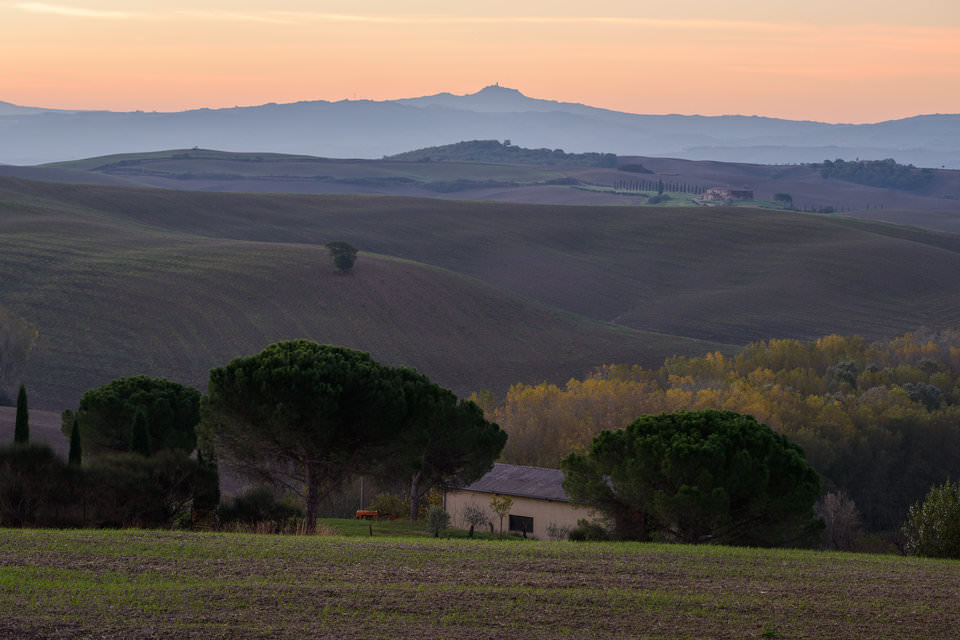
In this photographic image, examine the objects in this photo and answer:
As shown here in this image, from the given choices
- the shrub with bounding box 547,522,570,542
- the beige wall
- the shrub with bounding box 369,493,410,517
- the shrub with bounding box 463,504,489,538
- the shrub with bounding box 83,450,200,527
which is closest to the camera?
the shrub with bounding box 83,450,200,527

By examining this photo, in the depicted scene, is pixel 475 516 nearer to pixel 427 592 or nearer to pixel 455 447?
pixel 455 447

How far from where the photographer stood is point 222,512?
78.3 ft

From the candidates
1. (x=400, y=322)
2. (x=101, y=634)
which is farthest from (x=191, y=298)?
(x=101, y=634)

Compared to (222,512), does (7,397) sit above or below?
below

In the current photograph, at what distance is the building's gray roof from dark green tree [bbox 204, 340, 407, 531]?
10174mm

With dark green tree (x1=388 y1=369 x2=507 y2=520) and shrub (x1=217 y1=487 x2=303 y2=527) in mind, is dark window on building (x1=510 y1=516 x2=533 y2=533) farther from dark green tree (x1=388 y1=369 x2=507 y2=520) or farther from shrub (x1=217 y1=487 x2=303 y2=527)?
shrub (x1=217 y1=487 x2=303 y2=527)

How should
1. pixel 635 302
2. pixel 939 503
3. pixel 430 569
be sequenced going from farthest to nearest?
pixel 635 302 → pixel 939 503 → pixel 430 569

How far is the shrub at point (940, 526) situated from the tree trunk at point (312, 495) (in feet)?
48.4

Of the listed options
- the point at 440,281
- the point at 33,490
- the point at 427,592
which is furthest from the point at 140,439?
the point at 440,281

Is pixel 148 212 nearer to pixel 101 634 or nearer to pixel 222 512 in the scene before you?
pixel 222 512

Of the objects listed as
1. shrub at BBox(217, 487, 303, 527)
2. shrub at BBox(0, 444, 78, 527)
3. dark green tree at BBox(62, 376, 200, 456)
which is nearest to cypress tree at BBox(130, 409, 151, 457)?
shrub at BBox(217, 487, 303, 527)

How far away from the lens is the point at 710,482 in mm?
22266

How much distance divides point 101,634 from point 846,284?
358ft

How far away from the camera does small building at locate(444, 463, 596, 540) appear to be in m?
34.3
